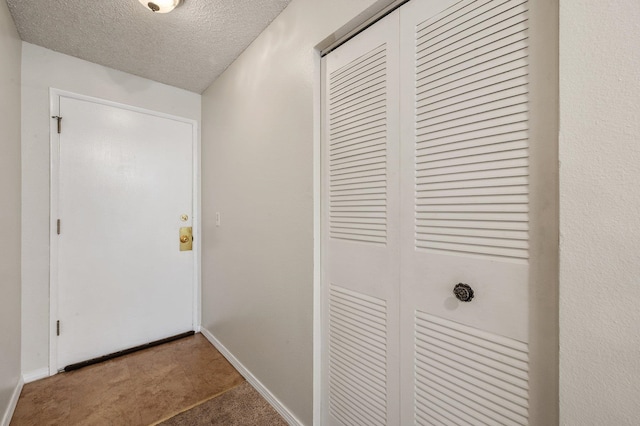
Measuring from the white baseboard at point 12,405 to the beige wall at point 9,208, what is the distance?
0.07 ft

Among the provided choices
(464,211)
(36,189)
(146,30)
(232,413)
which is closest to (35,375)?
(36,189)

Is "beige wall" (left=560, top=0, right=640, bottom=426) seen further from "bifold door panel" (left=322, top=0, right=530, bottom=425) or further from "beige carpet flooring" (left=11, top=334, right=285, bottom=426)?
"beige carpet flooring" (left=11, top=334, right=285, bottom=426)

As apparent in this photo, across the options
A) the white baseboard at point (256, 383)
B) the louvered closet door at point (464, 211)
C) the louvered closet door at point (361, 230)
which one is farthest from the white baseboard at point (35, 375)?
the louvered closet door at point (464, 211)

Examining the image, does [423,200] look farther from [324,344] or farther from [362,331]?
[324,344]

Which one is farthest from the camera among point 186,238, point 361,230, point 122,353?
point 186,238

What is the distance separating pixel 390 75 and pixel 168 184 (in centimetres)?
218

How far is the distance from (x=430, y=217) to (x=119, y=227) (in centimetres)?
242

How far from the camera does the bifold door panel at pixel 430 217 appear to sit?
2.47 feet

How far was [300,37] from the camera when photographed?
1402mm

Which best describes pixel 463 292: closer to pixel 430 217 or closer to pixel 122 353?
pixel 430 217

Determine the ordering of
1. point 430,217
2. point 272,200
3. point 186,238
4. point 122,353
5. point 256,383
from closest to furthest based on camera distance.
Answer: point 430,217 → point 272,200 → point 256,383 → point 122,353 → point 186,238

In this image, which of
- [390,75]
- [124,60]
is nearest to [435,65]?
[390,75]

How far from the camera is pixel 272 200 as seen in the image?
1.61 m

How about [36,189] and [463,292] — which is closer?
[463,292]
